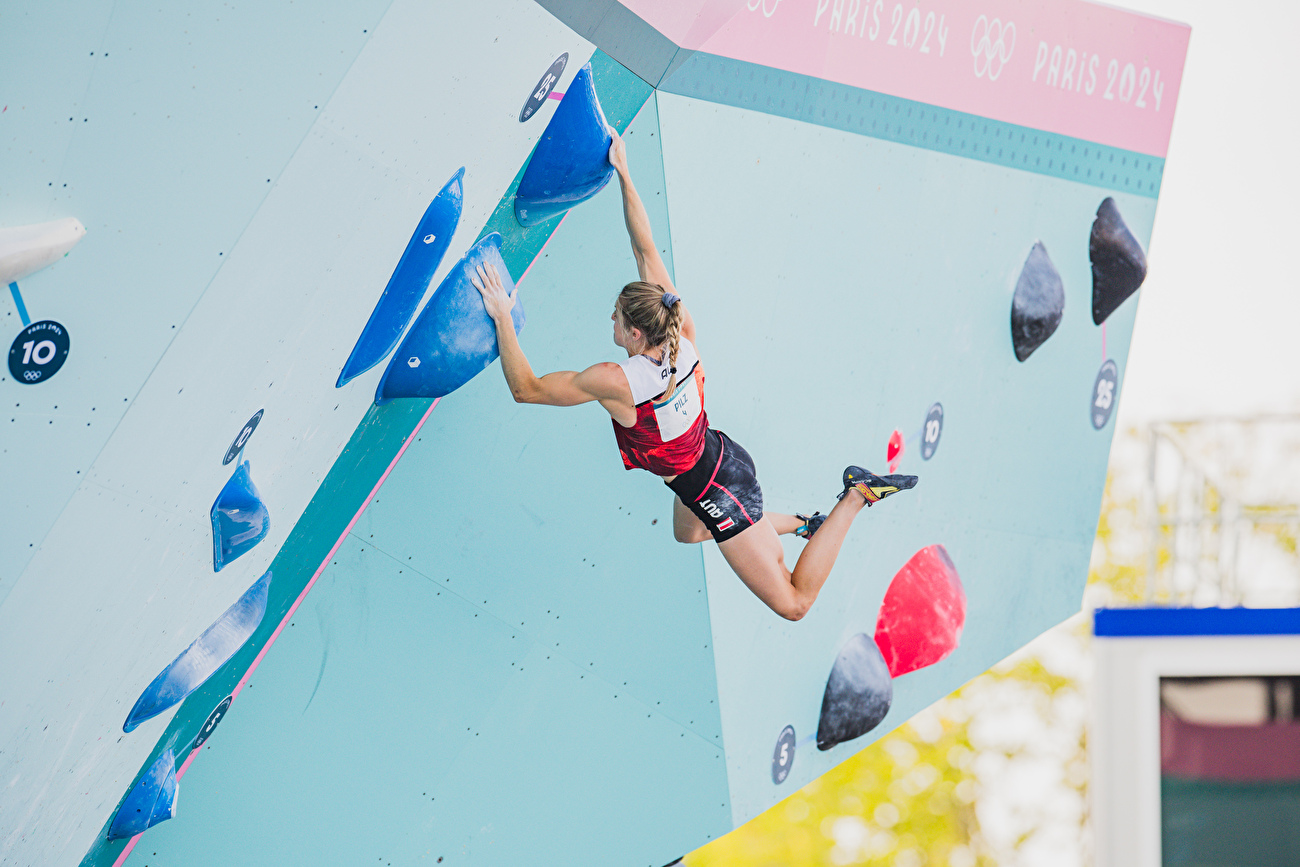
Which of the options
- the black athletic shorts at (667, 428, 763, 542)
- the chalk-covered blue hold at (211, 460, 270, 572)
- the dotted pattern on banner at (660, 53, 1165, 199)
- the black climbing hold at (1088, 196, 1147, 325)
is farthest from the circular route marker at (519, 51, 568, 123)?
the black climbing hold at (1088, 196, 1147, 325)

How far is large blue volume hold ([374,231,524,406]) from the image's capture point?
250 centimetres

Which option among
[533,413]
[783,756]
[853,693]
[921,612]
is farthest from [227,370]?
[921,612]

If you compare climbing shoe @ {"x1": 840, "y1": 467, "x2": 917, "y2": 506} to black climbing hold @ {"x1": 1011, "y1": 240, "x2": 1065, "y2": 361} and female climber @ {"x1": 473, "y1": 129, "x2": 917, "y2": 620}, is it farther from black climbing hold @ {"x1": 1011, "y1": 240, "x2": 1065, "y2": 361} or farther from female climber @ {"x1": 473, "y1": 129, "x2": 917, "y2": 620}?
black climbing hold @ {"x1": 1011, "y1": 240, "x2": 1065, "y2": 361}

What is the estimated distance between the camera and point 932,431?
4270 millimetres

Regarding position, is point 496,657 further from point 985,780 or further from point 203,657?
point 985,780

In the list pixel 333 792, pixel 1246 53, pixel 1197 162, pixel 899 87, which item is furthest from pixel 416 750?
pixel 1197 162

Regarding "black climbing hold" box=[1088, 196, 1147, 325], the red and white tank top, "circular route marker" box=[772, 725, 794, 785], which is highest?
"black climbing hold" box=[1088, 196, 1147, 325]

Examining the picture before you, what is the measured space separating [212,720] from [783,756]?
2.14 metres

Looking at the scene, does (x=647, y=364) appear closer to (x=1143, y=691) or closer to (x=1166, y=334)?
(x=1143, y=691)

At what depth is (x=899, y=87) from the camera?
140 inches

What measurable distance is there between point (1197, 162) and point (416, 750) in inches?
445

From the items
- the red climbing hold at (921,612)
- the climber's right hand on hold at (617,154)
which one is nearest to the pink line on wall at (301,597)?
the climber's right hand on hold at (617,154)

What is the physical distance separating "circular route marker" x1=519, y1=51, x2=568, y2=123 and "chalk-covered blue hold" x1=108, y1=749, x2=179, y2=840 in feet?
5.96

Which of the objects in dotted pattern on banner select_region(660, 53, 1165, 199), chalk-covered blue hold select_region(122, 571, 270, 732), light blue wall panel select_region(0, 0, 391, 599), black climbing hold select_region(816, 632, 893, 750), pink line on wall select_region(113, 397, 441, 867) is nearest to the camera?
light blue wall panel select_region(0, 0, 391, 599)
